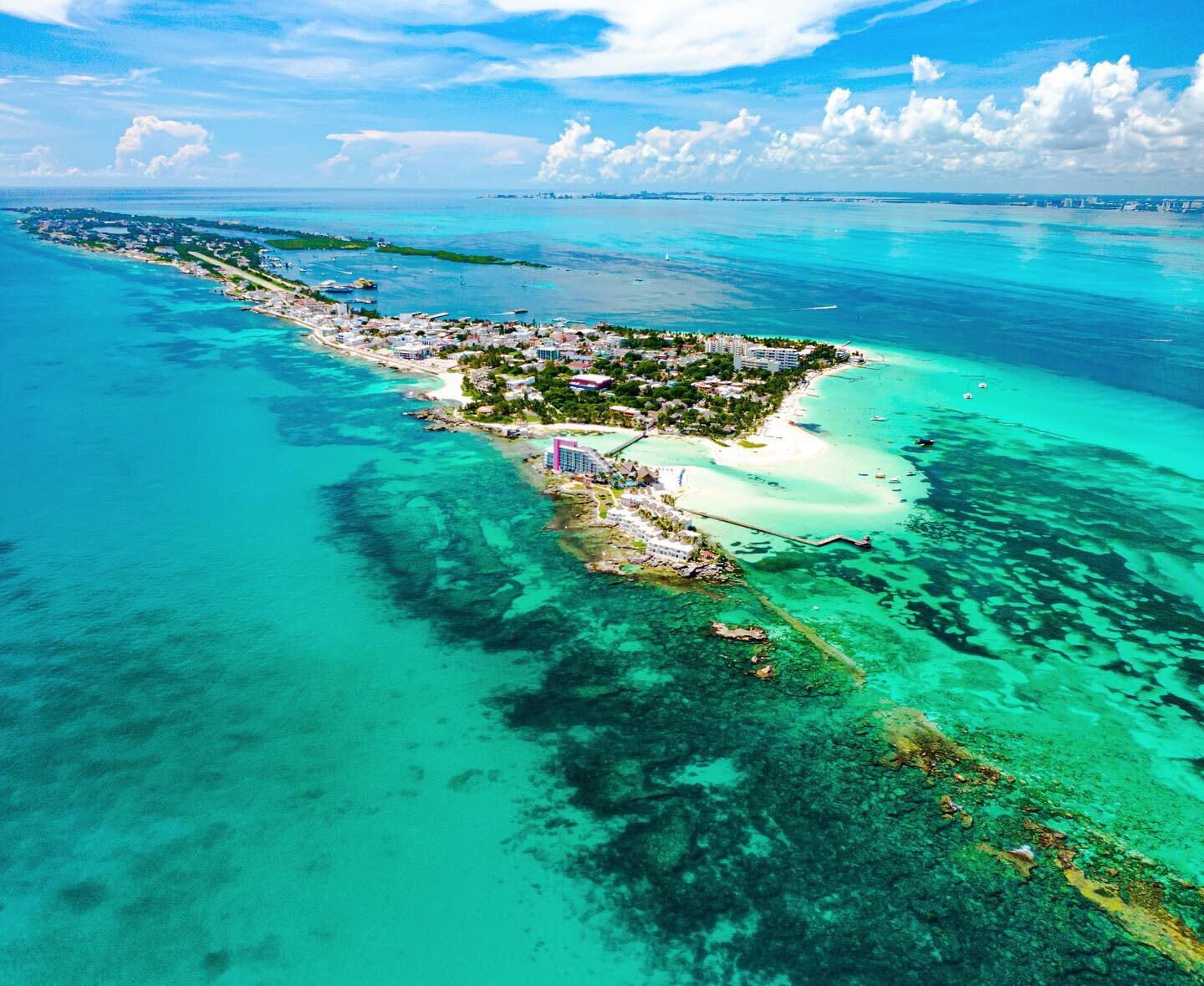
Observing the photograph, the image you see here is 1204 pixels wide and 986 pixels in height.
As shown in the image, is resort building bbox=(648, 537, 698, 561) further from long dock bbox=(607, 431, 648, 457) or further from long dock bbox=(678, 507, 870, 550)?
long dock bbox=(607, 431, 648, 457)

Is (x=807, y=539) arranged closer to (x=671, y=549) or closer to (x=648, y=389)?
(x=671, y=549)

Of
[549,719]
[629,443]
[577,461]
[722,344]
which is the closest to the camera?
[549,719]

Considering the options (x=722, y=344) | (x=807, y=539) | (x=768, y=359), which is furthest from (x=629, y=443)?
(x=722, y=344)

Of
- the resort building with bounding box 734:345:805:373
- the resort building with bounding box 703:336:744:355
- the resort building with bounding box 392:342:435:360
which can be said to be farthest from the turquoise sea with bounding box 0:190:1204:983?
the resort building with bounding box 703:336:744:355

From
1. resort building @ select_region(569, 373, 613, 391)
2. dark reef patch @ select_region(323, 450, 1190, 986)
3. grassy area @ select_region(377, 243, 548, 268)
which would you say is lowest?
dark reef patch @ select_region(323, 450, 1190, 986)

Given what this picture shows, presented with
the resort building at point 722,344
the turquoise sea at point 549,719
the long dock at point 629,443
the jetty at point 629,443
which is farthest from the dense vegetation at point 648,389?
the turquoise sea at point 549,719
